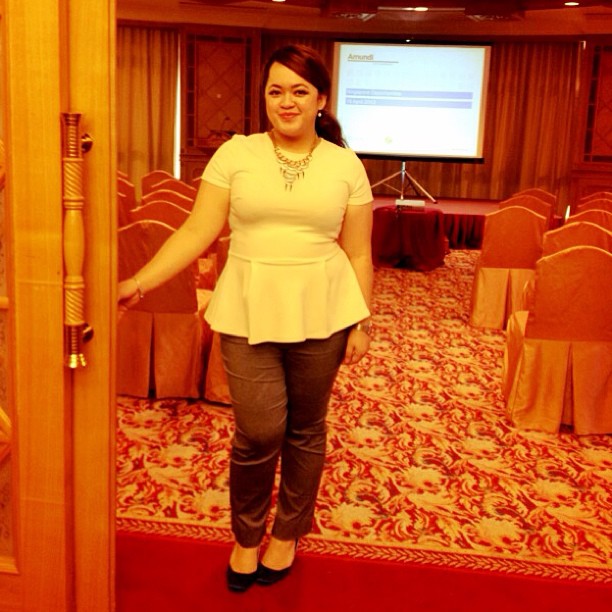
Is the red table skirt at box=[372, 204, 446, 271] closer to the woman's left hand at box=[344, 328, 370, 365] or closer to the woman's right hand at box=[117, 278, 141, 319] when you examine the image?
the woman's left hand at box=[344, 328, 370, 365]

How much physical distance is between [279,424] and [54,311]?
2.22 feet

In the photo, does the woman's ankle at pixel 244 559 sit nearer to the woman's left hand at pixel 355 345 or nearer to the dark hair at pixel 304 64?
the woman's left hand at pixel 355 345

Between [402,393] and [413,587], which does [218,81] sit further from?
[413,587]

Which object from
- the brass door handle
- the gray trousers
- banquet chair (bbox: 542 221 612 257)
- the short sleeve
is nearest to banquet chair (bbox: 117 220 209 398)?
the gray trousers

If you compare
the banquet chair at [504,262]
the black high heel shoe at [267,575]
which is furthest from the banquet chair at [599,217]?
the black high heel shoe at [267,575]

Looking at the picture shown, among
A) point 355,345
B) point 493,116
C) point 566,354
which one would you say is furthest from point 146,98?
point 355,345

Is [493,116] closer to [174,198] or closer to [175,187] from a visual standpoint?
[175,187]

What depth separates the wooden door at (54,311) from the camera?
5.52 ft

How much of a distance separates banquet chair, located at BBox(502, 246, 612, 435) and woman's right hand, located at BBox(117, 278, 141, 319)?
2331 mm

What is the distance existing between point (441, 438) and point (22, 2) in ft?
9.19

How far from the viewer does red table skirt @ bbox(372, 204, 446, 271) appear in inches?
346

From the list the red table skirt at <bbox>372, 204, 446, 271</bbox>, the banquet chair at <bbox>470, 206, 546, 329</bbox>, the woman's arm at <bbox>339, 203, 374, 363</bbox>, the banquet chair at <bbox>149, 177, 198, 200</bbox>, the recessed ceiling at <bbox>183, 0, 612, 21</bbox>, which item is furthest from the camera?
the recessed ceiling at <bbox>183, 0, 612, 21</bbox>

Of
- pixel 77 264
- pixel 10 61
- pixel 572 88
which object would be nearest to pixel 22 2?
pixel 10 61

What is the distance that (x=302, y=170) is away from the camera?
203 centimetres
